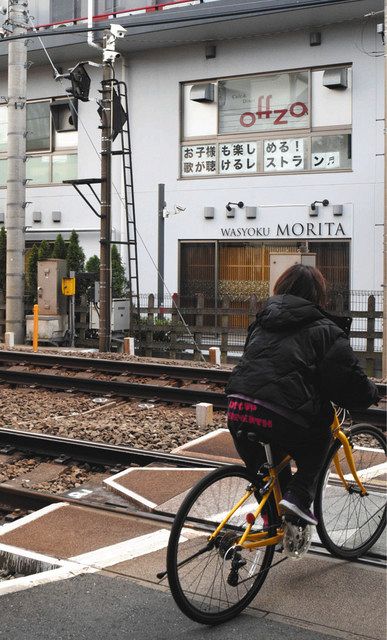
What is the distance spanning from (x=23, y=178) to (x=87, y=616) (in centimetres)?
1561

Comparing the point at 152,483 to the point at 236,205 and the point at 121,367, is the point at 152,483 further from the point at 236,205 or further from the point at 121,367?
the point at 236,205

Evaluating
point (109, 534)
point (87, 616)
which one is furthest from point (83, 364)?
point (87, 616)

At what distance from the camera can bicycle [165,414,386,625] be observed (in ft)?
13.4

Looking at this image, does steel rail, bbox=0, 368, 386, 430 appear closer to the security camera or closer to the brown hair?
the brown hair

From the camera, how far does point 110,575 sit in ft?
15.6

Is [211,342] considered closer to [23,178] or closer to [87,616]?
[23,178]

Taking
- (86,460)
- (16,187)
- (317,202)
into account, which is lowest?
(86,460)

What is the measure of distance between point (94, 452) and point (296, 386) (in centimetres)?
386

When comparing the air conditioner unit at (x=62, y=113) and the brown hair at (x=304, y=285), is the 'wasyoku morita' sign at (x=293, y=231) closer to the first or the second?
the air conditioner unit at (x=62, y=113)

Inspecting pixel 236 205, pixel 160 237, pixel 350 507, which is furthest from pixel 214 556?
pixel 160 237

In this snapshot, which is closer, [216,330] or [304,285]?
[304,285]

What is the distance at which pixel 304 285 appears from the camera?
4.42m

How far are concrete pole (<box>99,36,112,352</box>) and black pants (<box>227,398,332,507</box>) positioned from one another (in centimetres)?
1276

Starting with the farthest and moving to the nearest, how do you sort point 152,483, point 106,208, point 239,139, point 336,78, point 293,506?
1. point 239,139
2. point 336,78
3. point 106,208
4. point 152,483
5. point 293,506
